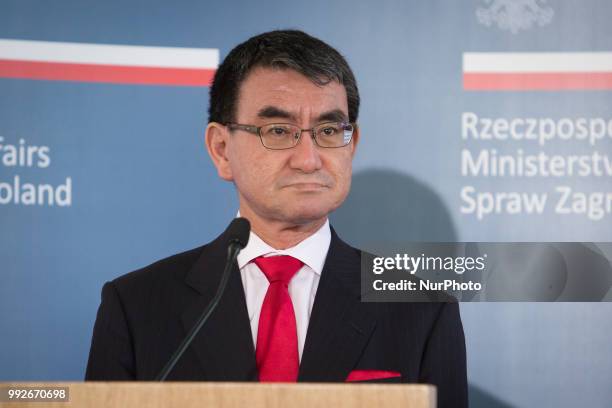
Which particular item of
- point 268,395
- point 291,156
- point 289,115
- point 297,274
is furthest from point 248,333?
point 268,395

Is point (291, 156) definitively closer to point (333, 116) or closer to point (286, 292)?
point (333, 116)

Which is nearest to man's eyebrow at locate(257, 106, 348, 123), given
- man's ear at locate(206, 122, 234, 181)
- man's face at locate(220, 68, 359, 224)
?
man's face at locate(220, 68, 359, 224)

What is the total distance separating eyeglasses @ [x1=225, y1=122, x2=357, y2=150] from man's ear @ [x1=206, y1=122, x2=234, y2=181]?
201mm

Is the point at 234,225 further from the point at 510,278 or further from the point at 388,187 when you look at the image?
the point at 510,278

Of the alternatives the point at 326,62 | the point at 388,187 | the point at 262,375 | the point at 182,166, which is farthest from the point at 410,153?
the point at 262,375

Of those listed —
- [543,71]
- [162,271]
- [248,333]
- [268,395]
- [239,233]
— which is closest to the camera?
[268,395]

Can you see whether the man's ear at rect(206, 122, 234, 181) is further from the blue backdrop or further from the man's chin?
the man's chin

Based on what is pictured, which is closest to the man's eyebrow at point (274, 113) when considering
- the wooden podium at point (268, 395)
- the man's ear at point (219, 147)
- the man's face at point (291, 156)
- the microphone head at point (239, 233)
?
the man's face at point (291, 156)

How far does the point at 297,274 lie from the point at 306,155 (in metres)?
0.32

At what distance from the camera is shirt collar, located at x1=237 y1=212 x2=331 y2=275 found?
2357mm

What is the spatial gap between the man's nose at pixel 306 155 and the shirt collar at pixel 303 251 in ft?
0.69

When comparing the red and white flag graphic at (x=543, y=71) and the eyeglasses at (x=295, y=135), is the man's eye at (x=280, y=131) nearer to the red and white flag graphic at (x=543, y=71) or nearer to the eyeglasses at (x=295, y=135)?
the eyeglasses at (x=295, y=135)

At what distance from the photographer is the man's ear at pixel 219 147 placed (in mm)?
2529

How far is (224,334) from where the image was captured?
88.0 inches
